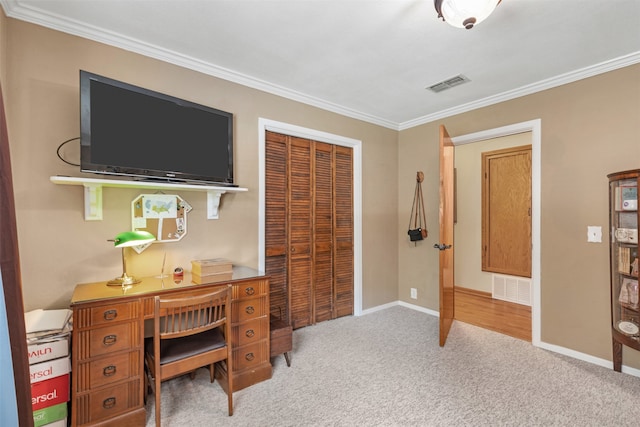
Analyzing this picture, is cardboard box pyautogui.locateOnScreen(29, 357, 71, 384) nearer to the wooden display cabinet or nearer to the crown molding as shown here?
the wooden display cabinet

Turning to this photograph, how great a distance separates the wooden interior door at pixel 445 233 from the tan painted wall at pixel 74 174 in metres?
1.77

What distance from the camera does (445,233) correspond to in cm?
292

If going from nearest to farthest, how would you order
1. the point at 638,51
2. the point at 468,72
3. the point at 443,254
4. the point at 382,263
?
the point at 638,51 < the point at 468,72 < the point at 443,254 < the point at 382,263

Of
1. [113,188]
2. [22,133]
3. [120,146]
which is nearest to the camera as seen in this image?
[22,133]

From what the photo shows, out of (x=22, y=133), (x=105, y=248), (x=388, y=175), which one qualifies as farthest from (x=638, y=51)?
(x=22, y=133)

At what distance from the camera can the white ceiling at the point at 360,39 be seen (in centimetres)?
178

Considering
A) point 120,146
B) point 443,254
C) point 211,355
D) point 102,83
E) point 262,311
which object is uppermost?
point 102,83

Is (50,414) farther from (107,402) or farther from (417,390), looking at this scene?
(417,390)

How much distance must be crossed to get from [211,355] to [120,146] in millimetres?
1466

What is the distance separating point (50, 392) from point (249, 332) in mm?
1088

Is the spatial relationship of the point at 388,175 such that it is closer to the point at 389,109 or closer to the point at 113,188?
the point at 389,109

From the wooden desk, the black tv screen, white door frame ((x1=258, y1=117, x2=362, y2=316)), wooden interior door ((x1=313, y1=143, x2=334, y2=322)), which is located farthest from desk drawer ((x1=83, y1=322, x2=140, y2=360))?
wooden interior door ((x1=313, y1=143, x2=334, y2=322))

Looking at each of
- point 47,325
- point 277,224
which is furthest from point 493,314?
point 47,325

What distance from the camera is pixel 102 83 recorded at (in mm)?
1834
